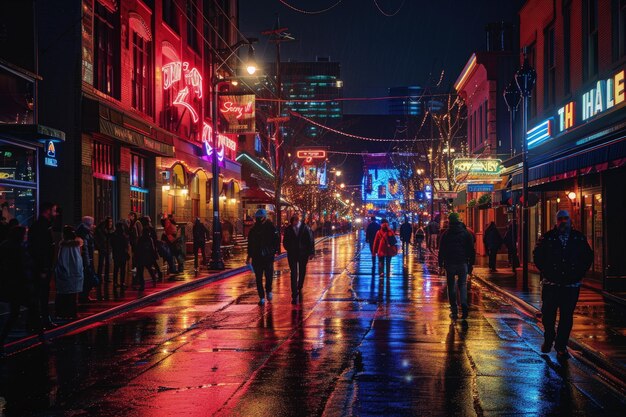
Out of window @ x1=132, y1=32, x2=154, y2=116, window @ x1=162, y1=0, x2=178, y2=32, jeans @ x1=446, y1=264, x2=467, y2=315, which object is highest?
window @ x1=162, y1=0, x2=178, y2=32

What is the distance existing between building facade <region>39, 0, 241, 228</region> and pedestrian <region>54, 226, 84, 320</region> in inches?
329

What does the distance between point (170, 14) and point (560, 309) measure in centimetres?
2800

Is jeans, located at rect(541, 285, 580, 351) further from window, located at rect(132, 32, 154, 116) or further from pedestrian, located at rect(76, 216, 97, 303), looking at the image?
window, located at rect(132, 32, 154, 116)

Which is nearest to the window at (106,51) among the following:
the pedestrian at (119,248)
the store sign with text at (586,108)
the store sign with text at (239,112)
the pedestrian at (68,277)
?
the store sign with text at (239,112)

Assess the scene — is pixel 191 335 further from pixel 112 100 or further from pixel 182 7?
pixel 182 7

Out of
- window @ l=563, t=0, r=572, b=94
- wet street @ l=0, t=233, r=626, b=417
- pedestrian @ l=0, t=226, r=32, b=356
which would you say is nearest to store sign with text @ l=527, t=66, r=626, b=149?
window @ l=563, t=0, r=572, b=94

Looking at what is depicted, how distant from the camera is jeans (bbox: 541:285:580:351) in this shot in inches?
391

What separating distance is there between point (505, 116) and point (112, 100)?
2192cm

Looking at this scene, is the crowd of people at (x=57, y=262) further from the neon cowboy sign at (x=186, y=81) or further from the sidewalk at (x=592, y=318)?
the neon cowboy sign at (x=186, y=81)

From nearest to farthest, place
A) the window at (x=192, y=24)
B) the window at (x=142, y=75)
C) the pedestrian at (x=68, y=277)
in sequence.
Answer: the pedestrian at (x=68, y=277)
the window at (x=142, y=75)
the window at (x=192, y=24)

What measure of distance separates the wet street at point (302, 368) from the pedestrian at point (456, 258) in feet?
1.28

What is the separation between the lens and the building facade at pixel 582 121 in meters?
17.9

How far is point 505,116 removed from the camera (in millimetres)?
39750

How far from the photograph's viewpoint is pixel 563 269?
9.91 m
